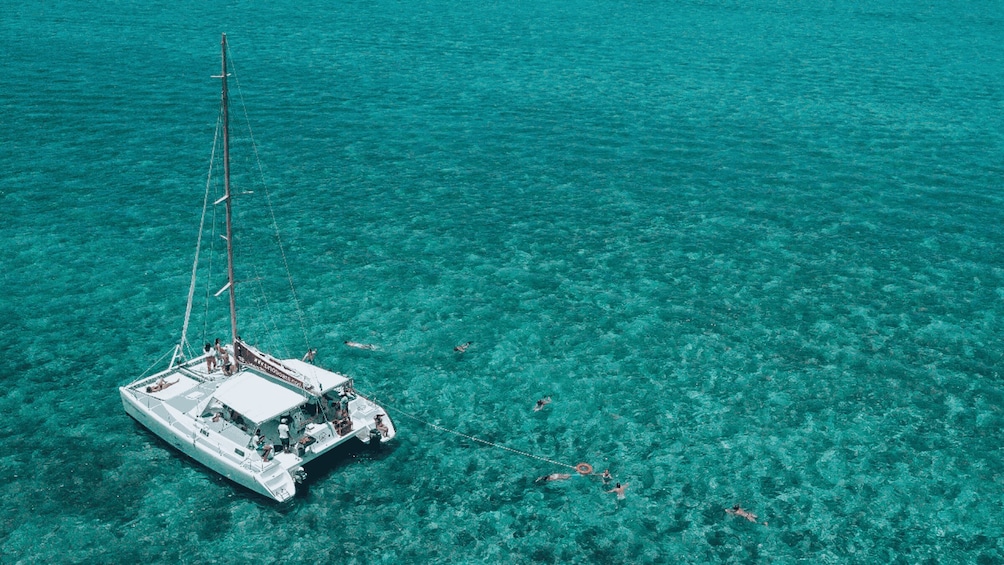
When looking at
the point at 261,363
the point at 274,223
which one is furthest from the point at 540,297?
the point at 274,223

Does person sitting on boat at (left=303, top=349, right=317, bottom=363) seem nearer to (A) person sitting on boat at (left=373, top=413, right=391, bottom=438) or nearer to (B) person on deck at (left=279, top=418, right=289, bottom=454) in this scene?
(A) person sitting on boat at (left=373, top=413, right=391, bottom=438)

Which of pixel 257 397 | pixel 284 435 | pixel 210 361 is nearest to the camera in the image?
pixel 284 435

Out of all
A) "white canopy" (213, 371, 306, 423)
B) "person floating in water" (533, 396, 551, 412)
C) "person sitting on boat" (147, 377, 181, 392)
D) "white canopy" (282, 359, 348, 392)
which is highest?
"white canopy" (282, 359, 348, 392)

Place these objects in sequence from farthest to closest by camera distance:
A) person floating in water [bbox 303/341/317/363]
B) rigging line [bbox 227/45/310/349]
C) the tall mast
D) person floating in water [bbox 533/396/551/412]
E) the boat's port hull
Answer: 1. rigging line [bbox 227/45/310/349]
2. person floating in water [bbox 533/396/551/412]
3. person floating in water [bbox 303/341/317/363]
4. the tall mast
5. the boat's port hull

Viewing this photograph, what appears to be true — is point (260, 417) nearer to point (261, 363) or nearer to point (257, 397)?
point (257, 397)

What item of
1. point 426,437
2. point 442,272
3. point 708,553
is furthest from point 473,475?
point 442,272

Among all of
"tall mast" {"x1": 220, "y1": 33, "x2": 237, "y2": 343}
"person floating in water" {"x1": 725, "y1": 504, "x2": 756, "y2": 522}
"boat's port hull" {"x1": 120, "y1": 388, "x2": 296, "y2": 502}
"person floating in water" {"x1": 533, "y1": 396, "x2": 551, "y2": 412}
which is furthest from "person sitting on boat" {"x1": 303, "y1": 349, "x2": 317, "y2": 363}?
"person floating in water" {"x1": 725, "y1": 504, "x2": 756, "y2": 522}
